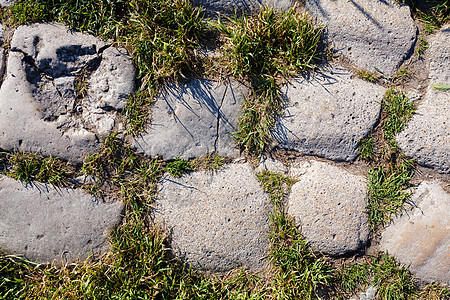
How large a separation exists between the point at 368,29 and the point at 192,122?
4.33 feet

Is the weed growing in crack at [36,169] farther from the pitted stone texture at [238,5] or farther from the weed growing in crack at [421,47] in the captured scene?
the weed growing in crack at [421,47]

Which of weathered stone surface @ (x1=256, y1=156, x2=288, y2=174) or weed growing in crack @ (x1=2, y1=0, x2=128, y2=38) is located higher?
weed growing in crack @ (x1=2, y1=0, x2=128, y2=38)

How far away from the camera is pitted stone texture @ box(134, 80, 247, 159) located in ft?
6.93

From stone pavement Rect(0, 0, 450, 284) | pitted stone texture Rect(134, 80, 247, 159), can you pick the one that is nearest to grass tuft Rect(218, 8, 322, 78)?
stone pavement Rect(0, 0, 450, 284)

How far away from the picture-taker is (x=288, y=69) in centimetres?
212

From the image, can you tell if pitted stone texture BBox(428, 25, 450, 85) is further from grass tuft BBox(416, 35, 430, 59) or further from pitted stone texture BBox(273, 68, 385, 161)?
pitted stone texture BBox(273, 68, 385, 161)

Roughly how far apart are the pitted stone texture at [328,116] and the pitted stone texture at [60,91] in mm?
1089

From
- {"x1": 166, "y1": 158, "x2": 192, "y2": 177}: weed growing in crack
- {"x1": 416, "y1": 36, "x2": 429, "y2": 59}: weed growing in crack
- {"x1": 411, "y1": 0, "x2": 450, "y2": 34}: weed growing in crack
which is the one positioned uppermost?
{"x1": 411, "y1": 0, "x2": 450, "y2": 34}: weed growing in crack

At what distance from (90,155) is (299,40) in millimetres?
1545

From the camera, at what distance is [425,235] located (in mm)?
2062

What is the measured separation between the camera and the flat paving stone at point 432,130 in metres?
2.08

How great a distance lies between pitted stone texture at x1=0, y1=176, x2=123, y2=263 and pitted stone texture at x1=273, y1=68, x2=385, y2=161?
1.30 metres

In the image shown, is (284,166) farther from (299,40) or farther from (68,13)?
(68,13)

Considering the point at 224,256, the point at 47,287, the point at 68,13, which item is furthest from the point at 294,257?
the point at 68,13
